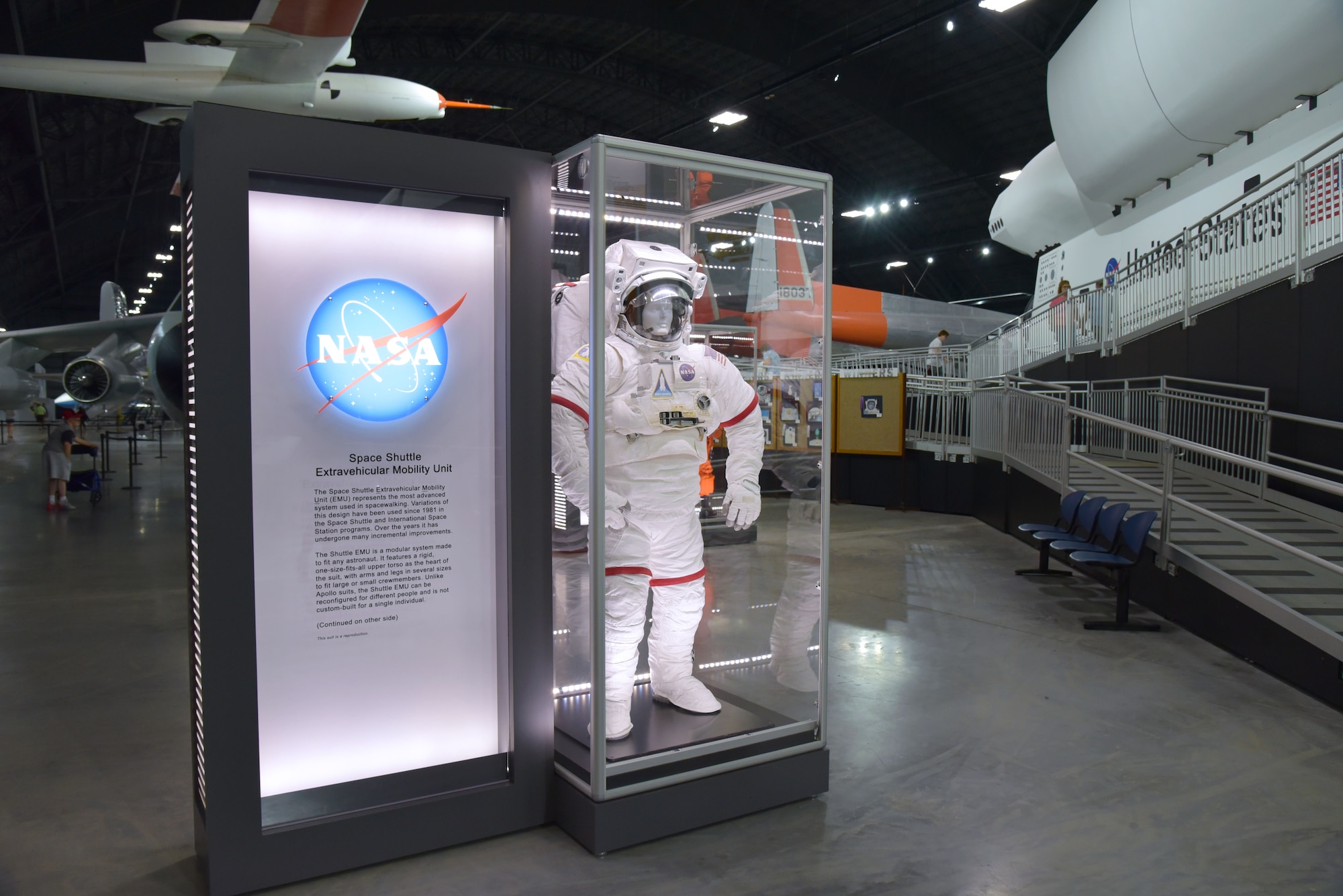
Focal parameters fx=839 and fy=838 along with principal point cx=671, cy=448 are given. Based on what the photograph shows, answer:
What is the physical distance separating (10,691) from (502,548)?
13.0ft

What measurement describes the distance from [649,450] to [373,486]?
1.19 m

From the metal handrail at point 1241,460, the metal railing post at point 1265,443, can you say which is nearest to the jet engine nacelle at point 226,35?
the metal handrail at point 1241,460

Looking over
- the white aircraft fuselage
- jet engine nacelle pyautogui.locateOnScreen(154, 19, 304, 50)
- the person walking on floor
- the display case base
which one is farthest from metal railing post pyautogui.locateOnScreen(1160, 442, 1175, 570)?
the person walking on floor

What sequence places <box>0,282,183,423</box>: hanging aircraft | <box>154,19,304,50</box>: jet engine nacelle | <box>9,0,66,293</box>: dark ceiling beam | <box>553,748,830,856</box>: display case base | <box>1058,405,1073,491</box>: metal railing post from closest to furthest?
<box>553,748,830,856</box>: display case base → <box>1058,405,1073,491</box>: metal railing post → <box>154,19,304,50</box>: jet engine nacelle → <box>9,0,66,293</box>: dark ceiling beam → <box>0,282,183,423</box>: hanging aircraft

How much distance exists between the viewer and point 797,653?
3.92 metres

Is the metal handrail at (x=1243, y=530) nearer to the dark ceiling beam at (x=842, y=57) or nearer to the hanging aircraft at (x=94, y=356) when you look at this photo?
the dark ceiling beam at (x=842, y=57)

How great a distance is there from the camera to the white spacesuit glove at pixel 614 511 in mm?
3445

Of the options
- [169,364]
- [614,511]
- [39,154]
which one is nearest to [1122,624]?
[614,511]

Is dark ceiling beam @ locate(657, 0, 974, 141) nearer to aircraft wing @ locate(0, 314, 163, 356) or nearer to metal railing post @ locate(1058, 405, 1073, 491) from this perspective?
metal railing post @ locate(1058, 405, 1073, 491)

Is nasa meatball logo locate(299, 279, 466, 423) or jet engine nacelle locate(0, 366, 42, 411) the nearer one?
nasa meatball logo locate(299, 279, 466, 423)

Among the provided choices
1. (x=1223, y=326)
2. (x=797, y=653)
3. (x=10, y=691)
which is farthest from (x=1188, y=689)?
(x=10, y=691)

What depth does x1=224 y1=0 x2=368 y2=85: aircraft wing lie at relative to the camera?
28.6ft

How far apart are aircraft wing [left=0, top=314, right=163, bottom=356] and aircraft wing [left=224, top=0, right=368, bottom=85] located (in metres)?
7.48

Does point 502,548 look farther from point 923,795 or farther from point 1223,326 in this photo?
point 1223,326
